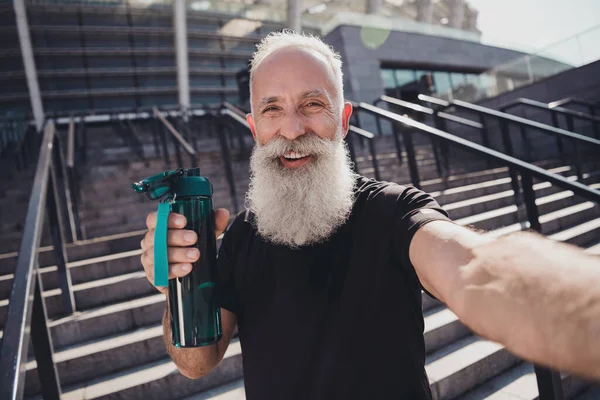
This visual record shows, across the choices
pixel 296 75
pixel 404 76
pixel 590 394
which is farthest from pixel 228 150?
pixel 404 76

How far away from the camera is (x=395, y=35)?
43.8 feet

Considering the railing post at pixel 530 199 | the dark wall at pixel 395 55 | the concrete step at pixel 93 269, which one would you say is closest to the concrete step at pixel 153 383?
the concrete step at pixel 93 269

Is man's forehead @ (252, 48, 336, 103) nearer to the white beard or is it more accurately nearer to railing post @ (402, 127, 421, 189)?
the white beard

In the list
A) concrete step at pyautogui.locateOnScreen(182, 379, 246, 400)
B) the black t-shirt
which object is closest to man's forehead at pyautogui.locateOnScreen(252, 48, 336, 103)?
the black t-shirt

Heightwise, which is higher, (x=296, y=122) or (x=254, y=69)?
(x=254, y=69)

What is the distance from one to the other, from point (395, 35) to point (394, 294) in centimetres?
1454

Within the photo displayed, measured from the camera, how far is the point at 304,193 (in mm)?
1261

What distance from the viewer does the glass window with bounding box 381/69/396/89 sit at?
44.8 ft

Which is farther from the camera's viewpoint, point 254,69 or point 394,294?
point 254,69

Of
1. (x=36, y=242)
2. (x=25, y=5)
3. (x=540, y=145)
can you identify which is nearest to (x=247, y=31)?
(x=25, y=5)

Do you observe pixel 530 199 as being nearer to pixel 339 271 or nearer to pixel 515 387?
pixel 515 387

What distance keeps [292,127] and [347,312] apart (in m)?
0.68

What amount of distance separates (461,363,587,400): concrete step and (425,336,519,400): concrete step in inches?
1.7

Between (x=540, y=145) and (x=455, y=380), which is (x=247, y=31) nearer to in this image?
(x=540, y=145)
